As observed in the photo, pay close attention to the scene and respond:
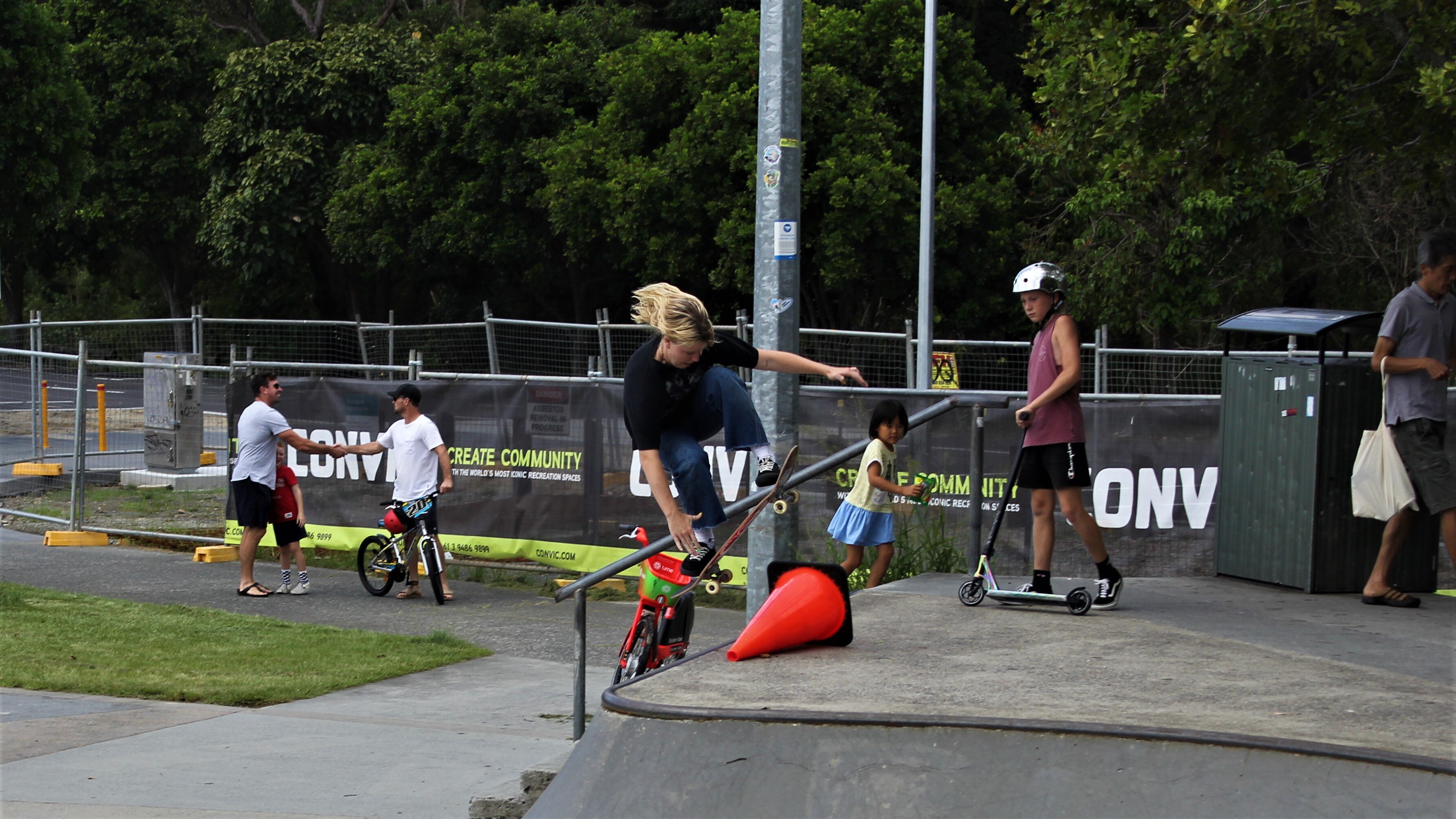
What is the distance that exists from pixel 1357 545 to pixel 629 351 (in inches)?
521

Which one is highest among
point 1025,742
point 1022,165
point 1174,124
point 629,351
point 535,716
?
point 1022,165

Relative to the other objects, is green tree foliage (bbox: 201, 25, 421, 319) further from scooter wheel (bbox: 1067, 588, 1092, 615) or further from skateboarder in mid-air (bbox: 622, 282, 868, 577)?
scooter wheel (bbox: 1067, 588, 1092, 615)

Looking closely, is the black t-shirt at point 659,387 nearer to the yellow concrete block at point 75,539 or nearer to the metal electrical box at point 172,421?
the yellow concrete block at point 75,539

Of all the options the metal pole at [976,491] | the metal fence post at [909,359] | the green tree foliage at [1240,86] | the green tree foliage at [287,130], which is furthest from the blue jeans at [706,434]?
the green tree foliage at [287,130]

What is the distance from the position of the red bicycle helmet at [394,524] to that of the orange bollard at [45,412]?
26.0 feet

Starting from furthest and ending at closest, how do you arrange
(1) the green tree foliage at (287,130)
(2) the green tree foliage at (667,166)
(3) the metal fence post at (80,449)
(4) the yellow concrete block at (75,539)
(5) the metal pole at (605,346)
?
(1) the green tree foliage at (287,130) → (2) the green tree foliage at (667,166) → (5) the metal pole at (605,346) → (3) the metal fence post at (80,449) → (4) the yellow concrete block at (75,539)

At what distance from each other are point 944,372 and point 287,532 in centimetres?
884

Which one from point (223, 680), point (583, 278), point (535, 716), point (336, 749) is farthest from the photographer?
point (583, 278)

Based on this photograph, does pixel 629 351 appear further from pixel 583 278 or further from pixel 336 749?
pixel 583 278

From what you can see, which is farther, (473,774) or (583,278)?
(583,278)

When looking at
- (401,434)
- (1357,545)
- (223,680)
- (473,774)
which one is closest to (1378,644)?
(1357,545)

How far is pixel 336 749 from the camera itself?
648 centimetres

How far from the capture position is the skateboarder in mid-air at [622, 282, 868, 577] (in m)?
5.29

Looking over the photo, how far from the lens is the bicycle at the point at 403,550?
11.2 metres
